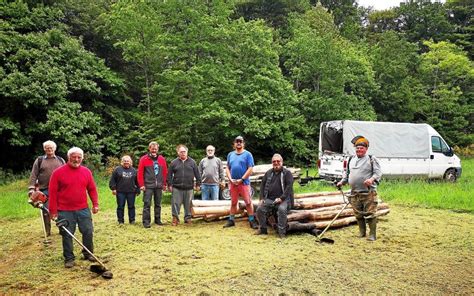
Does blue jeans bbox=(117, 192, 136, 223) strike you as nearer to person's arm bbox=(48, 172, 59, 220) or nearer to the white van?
person's arm bbox=(48, 172, 59, 220)

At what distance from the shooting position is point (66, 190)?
5.89m

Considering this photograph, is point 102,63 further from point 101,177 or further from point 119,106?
point 101,177

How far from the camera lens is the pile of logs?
8070 millimetres

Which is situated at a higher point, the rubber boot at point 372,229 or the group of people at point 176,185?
the group of people at point 176,185

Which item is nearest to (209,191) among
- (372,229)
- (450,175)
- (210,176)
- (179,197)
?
(210,176)

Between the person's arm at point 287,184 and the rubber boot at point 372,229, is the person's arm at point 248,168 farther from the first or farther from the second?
the rubber boot at point 372,229

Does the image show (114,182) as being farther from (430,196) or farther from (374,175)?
(430,196)

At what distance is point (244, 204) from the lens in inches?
352

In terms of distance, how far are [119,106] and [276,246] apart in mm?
18773

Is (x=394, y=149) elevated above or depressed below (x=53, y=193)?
above

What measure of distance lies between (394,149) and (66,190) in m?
12.9

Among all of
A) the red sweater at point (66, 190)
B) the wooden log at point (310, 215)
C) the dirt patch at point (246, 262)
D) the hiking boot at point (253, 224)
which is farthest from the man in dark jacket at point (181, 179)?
the red sweater at point (66, 190)

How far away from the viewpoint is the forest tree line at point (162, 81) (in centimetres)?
1767

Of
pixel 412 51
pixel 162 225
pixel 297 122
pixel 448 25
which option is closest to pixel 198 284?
pixel 162 225
